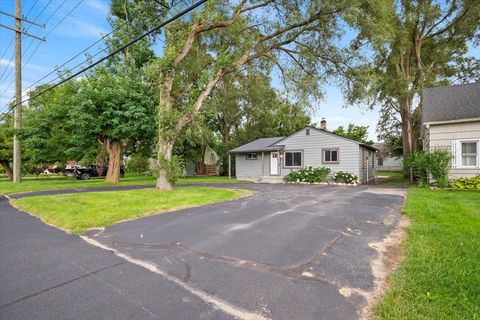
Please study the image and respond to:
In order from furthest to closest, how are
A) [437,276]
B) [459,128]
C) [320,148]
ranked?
[320,148]
[459,128]
[437,276]

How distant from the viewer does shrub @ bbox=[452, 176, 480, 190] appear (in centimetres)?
1079

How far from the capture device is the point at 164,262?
3.56m

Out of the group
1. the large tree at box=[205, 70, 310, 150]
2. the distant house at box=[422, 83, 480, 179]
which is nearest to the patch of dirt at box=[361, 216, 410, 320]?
the distant house at box=[422, 83, 480, 179]

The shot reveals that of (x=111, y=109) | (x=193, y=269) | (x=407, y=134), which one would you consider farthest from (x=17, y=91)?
(x=407, y=134)

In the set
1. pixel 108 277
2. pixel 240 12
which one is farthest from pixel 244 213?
pixel 240 12

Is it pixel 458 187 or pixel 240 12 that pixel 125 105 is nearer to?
pixel 240 12

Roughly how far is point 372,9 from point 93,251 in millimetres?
13061

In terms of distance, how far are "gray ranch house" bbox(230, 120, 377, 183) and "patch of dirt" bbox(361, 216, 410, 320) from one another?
1163 cm

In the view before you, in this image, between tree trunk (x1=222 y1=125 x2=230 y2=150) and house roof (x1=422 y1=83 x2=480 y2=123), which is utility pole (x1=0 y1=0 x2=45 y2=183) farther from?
house roof (x1=422 y1=83 x2=480 y2=123)

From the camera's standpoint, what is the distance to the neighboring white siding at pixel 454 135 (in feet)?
37.2

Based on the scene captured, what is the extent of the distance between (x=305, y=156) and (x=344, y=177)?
3068 millimetres

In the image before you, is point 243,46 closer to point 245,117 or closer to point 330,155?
point 330,155

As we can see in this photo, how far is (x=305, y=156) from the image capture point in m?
17.9

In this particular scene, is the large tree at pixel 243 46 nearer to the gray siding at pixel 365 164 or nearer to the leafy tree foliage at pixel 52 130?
the gray siding at pixel 365 164
